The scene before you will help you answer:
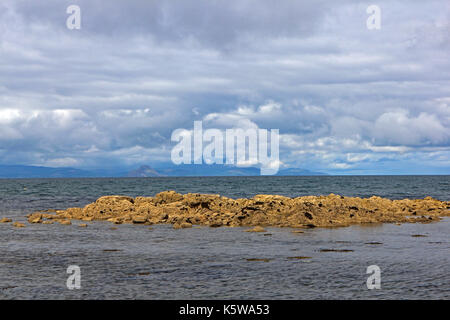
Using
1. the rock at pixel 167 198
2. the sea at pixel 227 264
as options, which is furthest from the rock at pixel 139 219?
the rock at pixel 167 198

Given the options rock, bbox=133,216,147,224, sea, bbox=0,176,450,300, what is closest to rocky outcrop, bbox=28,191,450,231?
rock, bbox=133,216,147,224

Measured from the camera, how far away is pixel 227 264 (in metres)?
18.3

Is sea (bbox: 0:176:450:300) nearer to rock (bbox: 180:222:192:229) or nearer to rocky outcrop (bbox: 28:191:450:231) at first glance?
rock (bbox: 180:222:192:229)

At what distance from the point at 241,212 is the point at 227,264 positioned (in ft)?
52.2

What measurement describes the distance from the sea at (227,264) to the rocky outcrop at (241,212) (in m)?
3.48

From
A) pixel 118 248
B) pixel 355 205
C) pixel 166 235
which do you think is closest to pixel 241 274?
pixel 118 248

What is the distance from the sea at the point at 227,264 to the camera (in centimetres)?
1424

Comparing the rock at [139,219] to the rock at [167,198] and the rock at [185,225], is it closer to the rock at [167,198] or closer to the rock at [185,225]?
the rock at [185,225]

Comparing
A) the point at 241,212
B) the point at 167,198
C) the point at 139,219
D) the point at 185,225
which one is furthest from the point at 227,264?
the point at 167,198

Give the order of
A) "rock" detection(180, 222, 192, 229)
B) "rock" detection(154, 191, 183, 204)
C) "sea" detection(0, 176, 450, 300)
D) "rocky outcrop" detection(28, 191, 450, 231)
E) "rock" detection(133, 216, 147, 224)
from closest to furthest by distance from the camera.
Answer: "sea" detection(0, 176, 450, 300) < "rock" detection(180, 222, 192, 229) < "rocky outcrop" detection(28, 191, 450, 231) < "rock" detection(133, 216, 147, 224) < "rock" detection(154, 191, 183, 204)

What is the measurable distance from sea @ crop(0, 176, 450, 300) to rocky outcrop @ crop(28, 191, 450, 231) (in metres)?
3.48

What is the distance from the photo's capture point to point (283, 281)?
1541cm

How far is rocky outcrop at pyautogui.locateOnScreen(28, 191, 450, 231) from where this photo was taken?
107 ft

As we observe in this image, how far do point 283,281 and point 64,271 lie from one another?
8.00 meters
